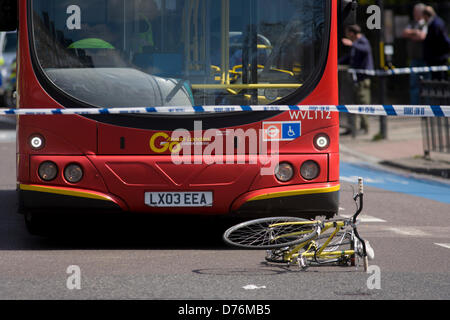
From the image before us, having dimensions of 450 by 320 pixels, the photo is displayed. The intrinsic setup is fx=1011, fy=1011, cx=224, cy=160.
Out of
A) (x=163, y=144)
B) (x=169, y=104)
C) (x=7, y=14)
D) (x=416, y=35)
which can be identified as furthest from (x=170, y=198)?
(x=416, y=35)

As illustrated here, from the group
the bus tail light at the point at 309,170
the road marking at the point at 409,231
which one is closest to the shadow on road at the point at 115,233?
the bus tail light at the point at 309,170

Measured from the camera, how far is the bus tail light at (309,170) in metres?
8.34

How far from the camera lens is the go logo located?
26.9 ft

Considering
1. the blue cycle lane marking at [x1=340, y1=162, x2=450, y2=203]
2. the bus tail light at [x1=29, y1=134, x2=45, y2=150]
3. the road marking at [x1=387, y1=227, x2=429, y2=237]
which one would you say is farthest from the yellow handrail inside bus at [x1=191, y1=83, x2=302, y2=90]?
the blue cycle lane marking at [x1=340, y1=162, x2=450, y2=203]

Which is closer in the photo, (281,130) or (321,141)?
(281,130)

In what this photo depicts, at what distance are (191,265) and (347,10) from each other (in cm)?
267

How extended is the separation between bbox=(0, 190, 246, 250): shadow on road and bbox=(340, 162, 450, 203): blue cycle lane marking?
3683 mm

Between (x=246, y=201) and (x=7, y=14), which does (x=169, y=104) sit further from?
(x=7, y=14)

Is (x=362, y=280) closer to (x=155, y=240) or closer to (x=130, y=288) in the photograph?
(x=130, y=288)

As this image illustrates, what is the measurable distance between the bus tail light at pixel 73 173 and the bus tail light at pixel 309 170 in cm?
182

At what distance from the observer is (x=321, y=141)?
27.5ft

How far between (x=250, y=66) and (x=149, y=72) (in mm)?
842

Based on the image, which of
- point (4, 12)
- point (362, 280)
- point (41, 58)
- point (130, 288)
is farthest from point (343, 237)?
point (4, 12)

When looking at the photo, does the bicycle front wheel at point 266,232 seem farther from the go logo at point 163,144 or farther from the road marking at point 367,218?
the road marking at point 367,218
